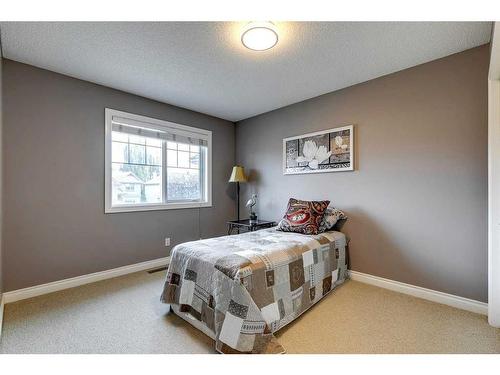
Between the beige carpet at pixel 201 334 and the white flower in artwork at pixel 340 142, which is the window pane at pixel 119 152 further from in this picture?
the white flower in artwork at pixel 340 142

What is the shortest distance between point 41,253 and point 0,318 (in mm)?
696

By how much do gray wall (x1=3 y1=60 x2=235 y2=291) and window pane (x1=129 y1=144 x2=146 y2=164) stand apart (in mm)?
374

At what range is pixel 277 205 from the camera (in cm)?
366

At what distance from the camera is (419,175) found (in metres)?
2.38

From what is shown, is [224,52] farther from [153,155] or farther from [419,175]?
[419,175]

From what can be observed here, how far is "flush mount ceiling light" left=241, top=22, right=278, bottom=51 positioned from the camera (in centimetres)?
178

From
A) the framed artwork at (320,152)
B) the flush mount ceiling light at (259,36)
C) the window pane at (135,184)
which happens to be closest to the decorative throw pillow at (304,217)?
the framed artwork at (320,152)

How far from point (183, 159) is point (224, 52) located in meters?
1.92

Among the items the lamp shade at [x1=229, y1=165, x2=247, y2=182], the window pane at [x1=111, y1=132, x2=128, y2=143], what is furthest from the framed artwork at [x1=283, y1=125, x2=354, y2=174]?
the window pane at [x1=111, y1=132, x2=128, y2=143]

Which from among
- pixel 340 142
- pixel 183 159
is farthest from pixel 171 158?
pixel 340 142

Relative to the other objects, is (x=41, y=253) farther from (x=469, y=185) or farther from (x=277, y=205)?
(x=469, y=185)

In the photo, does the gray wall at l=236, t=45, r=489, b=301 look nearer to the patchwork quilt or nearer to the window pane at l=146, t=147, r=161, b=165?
the patchwork quilt

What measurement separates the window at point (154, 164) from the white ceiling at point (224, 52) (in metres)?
0.53
